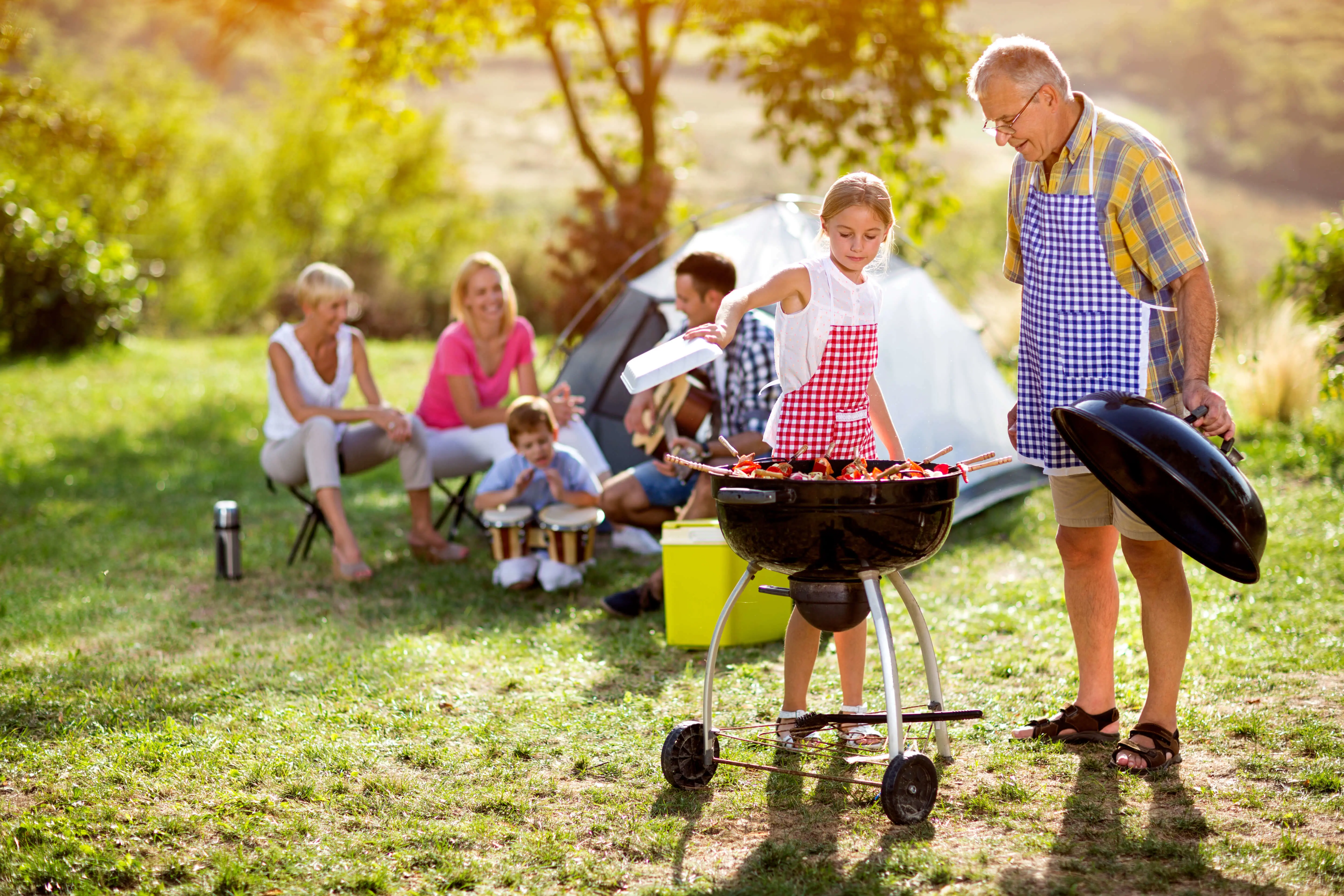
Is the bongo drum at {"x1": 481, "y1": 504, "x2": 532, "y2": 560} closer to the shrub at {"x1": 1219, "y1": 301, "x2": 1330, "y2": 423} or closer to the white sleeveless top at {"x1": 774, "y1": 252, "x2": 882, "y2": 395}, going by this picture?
the white sleeveless top at {"x1": 774, "y1": 252, "x2": 882, "y2": 395}

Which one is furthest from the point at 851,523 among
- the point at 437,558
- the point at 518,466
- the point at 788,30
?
the point at 788,30

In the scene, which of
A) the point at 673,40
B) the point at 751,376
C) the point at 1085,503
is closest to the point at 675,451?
the point at 751,376

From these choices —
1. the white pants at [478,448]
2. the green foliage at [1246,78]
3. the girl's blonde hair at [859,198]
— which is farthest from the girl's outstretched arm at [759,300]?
the green foliage at [1246,78]

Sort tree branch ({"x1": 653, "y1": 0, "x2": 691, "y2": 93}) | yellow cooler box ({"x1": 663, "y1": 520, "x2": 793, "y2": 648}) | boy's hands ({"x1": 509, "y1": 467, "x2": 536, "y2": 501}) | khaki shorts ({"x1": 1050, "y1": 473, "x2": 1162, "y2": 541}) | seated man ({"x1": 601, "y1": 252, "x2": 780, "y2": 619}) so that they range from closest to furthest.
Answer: khaki shorts ({"x1": 1050, "y1": 473, "x2": 1162, "y2": 541}), yellow cooler box ({"x1": 663, "y1": 520, "x2": 793, "y2": 648}), seated man ({"x1": 601, "y1": 252, "x2": 780, "y2": 619}), boy's hands ({"x1": 509, "y1": 467, "x2": 536, "y2": 501}), tree branch ({"x1": 653, "y1": 0, "x2": 691, "y2": 93})

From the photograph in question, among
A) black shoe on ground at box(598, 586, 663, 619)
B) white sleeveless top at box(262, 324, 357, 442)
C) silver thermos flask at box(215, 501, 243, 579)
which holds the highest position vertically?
white sleeveless top at box(262, 324, 357, 442)

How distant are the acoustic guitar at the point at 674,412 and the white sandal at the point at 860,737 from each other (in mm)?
1793

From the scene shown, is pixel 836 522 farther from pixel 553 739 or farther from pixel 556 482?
pixel 556 482

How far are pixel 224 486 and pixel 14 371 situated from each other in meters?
4.67

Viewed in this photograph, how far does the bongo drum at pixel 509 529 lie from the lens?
509 centimetres

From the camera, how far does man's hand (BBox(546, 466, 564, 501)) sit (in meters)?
5.11

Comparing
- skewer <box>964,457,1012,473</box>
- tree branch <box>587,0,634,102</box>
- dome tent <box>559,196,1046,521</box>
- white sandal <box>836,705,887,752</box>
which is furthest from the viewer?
tree branch <box>587,0,634,102</box>

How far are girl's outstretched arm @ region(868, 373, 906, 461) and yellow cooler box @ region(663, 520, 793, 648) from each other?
982 mm

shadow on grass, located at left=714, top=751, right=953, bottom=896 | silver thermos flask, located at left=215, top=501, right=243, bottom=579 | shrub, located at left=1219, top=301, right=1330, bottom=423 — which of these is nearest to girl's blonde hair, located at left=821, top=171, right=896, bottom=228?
shadow on grass, located at left=714, top=751, right=953, bottom=896

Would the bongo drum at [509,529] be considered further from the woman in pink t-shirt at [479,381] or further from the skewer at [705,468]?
the skewer at [705,468]
